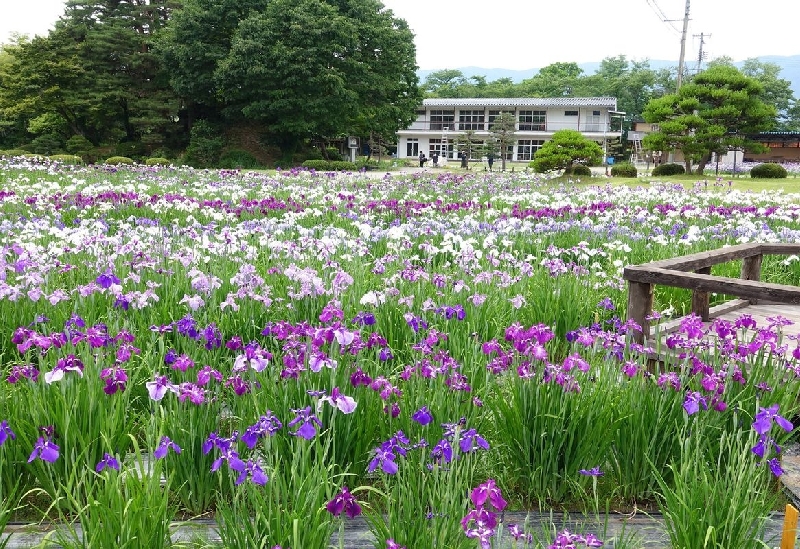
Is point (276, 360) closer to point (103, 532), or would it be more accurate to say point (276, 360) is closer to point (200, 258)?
point (103, 532)

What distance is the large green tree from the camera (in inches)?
1129

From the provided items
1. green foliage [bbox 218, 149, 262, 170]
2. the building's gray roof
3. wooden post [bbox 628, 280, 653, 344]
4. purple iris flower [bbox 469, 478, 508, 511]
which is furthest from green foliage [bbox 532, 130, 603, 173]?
the building's gray roof

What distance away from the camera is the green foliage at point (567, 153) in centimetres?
2842

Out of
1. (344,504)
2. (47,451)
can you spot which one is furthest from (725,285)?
(47,451)

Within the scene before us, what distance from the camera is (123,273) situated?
527 cm

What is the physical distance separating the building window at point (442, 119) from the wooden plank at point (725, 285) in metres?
61.2

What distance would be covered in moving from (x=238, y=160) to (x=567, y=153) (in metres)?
17.3

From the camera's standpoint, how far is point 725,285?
13.1 ft

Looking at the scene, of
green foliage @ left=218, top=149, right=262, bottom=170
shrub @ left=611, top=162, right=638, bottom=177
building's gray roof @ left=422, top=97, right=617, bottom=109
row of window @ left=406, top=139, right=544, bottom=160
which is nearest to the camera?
shrub @ left=611, top=162, right=638, bottom=177

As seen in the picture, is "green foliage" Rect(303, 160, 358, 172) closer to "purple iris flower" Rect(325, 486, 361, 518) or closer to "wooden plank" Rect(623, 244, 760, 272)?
"wooden plank" Rect(623, 244, 760, 272)

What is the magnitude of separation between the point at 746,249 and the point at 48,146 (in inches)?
1723

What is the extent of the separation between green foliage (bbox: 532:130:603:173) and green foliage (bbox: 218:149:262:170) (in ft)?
49.0

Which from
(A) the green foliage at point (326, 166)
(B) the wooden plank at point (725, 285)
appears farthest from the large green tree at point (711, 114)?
(B) the wooden plank at point (725, 285)

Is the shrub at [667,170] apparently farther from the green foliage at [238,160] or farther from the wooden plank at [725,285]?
the wooden plank at [725,285]
